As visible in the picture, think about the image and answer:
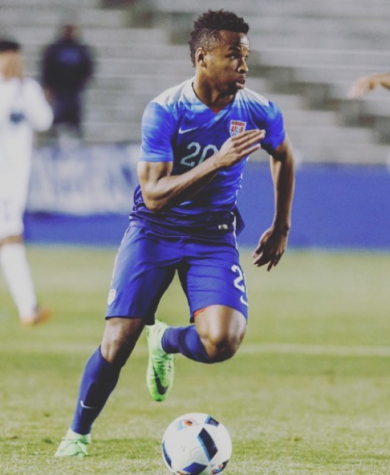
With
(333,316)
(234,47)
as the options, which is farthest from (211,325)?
(333,316)

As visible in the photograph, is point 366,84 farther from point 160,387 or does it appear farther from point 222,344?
point 160,387

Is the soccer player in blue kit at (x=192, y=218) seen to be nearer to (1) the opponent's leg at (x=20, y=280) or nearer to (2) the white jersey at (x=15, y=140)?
(1) the opponent's leg at (x=20, y=280)

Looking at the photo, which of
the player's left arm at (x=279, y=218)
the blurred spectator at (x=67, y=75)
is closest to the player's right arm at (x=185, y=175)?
the player's left arm at (x=279, y=218)

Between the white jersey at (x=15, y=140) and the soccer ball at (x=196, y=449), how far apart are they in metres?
6.27

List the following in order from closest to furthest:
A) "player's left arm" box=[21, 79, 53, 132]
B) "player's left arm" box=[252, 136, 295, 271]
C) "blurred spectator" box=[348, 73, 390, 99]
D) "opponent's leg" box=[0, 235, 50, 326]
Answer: "player's left arm" box=[252, 136, 295, 271] → "blurred spectator" box=[348, 73, 390, 99] → "opponent's leg" box=[0, 235, 50, 326] → "player's left arm" box=[21, 79, 53, 132]

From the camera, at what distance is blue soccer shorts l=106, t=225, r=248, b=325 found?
211 inches

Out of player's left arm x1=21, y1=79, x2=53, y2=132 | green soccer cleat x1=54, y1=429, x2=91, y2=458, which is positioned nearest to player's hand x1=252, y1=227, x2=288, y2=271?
green soccer cleat x1=54, y1=429, x2=91, y2=458

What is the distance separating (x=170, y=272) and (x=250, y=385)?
2.40 meters

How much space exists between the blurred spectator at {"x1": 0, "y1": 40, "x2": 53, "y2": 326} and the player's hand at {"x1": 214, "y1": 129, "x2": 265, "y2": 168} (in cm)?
598

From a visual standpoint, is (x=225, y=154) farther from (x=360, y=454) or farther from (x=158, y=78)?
(x=158, y=78)

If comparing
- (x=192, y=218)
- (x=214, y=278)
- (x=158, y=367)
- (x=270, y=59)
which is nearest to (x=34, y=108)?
(x=158, y=367)

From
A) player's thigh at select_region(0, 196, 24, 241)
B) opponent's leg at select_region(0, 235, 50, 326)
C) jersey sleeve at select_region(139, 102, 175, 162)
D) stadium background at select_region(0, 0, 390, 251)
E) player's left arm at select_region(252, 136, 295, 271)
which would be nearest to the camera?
jersey sleeve at select_region(139, 102, 175, 162)

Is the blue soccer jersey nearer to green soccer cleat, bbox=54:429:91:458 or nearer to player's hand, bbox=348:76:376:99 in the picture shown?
player's hand, bbox=348:76:376:99

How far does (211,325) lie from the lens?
17.4ft
